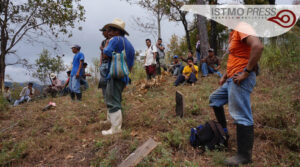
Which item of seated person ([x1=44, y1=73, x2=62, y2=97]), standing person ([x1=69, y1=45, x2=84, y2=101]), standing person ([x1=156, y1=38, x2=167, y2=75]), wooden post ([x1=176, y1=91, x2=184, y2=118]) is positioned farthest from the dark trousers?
seated person ([x1=44, y1=73, x2=62, y2=97])

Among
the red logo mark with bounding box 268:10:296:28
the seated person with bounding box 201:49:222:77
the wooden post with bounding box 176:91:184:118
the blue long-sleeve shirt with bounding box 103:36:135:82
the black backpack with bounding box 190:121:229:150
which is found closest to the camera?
the black backpack with bounding box 190:121:229:150

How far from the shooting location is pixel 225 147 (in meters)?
2.64

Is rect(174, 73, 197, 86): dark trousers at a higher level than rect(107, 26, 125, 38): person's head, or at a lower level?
lower

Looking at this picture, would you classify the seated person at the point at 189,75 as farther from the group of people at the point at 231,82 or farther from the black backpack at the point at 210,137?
the black backpack at the point at 210,137

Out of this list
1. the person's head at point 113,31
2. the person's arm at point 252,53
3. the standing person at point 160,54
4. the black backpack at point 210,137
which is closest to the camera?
the person's arm at point 252,53

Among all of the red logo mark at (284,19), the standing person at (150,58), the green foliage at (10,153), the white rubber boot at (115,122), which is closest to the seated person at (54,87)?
the standing person at (150,58)

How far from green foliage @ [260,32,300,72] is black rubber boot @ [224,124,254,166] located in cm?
596

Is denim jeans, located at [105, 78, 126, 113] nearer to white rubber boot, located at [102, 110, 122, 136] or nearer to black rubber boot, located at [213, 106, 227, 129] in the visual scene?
white rubber boot, located at [102, 110, 122, 136]

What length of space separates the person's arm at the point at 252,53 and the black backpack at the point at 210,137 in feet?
2.96

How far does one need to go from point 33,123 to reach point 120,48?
311 cm

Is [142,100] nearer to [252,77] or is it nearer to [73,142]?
[73,142]

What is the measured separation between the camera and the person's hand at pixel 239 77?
2.01 meters

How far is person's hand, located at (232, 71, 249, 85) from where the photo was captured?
2.01 m

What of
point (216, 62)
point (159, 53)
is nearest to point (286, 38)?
point (216, 62)
